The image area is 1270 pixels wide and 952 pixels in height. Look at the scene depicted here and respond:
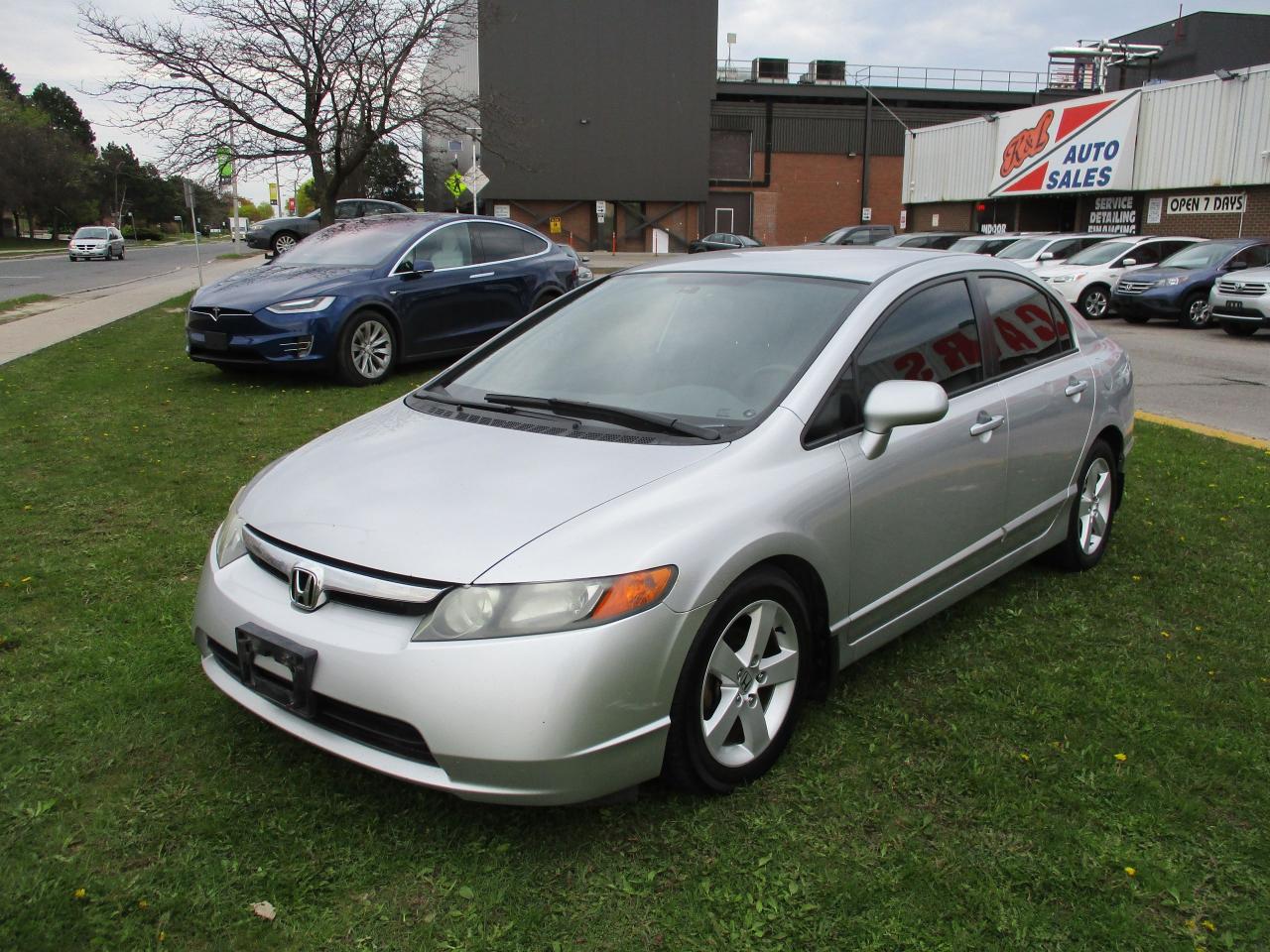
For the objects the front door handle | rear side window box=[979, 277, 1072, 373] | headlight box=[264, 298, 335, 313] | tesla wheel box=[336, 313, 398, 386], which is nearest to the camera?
the front door handle

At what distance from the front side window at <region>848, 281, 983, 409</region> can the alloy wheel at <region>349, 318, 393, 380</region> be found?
21.6 ft

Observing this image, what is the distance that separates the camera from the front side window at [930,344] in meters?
3.46

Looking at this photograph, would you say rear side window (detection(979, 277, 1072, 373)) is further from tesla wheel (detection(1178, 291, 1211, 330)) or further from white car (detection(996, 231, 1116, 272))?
white car (detection(996, 231, 1116, 272))

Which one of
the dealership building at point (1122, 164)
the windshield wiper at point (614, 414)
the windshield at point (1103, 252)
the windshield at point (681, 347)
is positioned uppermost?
the dealership building at point (1122, 164)

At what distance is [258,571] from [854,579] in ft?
5.96

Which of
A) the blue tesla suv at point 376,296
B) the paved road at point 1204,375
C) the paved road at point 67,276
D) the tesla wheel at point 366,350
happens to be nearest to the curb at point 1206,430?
the paved road at point 1204,375

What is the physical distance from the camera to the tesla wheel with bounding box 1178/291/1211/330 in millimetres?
17484

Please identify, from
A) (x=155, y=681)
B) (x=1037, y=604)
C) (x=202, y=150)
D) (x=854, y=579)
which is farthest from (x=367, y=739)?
(x=202, y=150)

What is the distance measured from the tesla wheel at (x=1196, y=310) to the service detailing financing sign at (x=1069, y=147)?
12.3m

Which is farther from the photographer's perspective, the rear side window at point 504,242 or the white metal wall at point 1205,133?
the white metal wall at point 1205,133

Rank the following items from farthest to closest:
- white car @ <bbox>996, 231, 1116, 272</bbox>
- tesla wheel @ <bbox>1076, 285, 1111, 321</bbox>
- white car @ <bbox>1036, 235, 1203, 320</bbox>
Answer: white car @ <bbox>996, 231, 1116, 272</bbox>
tesla wheel @ <bbox>1076, 285, 1111, 321</bbox>
white car @ <bbox>1036, 235, 1203, 320</bbox>

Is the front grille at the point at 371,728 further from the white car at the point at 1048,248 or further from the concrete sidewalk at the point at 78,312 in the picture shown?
the white car at the point at 1048,248

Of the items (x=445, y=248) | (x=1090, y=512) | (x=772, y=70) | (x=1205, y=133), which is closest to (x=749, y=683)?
(x=1090, y=512)

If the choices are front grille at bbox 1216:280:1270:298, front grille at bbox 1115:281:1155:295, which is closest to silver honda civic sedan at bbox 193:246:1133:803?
front grille at bbox 1216:280:1270:298
